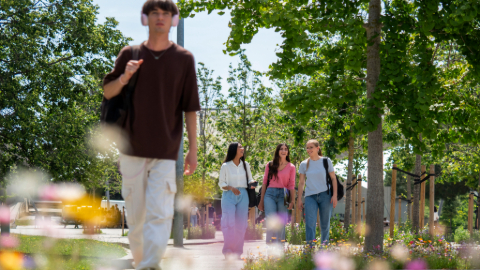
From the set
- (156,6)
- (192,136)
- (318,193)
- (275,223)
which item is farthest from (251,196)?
(156,6)

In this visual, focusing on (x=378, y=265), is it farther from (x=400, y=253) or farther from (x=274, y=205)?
(x=274, y=205)

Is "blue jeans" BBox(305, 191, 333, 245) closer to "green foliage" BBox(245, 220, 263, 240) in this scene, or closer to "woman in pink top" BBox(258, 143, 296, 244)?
"woman in pink top" BBox(258, 143, 296, 244)

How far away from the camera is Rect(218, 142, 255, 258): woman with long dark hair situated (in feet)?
28.3

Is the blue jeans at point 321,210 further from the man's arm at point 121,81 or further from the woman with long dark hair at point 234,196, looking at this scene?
the man's arm at point 121,81

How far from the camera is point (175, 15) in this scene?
12.2 feet

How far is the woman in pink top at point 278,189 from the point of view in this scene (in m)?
9.02

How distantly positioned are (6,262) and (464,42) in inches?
278

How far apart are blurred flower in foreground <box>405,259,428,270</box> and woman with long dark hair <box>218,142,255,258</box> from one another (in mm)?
2533

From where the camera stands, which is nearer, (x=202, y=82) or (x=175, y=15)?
(x=175, y=15)

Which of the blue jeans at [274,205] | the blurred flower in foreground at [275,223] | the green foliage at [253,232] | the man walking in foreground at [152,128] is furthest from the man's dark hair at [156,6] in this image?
the green foliage at [253,232]

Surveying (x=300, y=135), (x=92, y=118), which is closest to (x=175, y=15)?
(x=300, y=135)

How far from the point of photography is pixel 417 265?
7156 millimetres

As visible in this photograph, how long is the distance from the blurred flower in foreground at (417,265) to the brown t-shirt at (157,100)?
4.53m

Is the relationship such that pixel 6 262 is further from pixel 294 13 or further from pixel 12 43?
pixel 12 43
